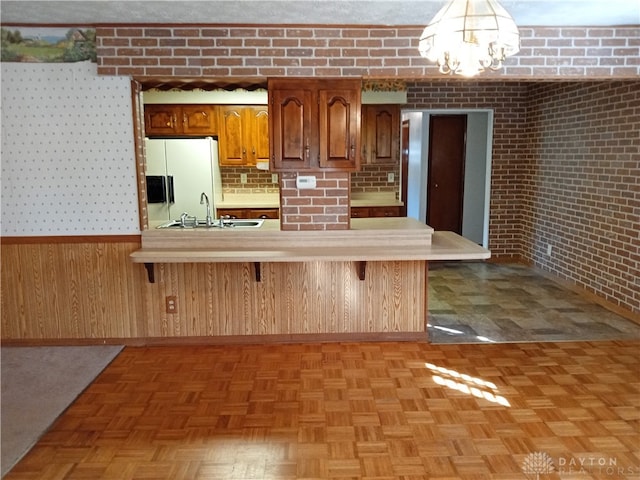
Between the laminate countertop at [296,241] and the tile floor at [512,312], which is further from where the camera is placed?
the tile floor at [512,312]

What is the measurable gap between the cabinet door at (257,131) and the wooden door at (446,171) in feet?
9.19

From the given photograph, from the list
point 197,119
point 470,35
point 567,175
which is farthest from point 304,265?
point 567,175

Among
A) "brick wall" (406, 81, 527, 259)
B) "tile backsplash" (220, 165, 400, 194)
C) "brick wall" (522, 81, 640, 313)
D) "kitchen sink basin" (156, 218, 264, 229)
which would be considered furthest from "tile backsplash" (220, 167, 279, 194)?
"brick wall" (522, 81, 640, 313)

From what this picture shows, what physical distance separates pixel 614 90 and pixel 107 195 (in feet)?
14.8

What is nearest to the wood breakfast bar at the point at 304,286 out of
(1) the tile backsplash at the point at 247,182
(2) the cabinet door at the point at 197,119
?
(2) the cabinet door at the point at 197,119

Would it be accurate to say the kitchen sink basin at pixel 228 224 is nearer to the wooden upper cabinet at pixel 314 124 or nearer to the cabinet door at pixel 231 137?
the wooden upper cabinet at pixel 314 124

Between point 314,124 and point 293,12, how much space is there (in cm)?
77

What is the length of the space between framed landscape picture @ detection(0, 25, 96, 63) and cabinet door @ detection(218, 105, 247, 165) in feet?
7.56

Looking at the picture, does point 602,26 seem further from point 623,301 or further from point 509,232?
point 509,232

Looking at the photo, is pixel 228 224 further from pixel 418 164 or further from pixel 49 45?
pixel 418 164

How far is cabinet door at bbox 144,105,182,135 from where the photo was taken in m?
5.64

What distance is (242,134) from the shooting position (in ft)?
18.9

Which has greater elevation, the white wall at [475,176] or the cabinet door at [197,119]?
the cabinet door at [197,119]

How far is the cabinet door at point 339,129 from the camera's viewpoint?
3.53 m
